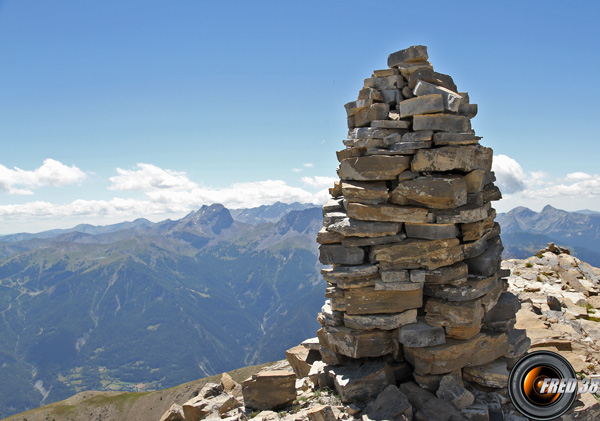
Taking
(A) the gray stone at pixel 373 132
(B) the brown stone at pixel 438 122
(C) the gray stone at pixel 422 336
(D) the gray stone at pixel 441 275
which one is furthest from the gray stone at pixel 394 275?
(B) the brown stone at pixel 438 122

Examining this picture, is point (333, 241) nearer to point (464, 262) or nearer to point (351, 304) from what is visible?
point (351, 304)

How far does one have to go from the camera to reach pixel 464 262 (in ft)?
55.1

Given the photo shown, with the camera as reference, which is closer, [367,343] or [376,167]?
[376,167]

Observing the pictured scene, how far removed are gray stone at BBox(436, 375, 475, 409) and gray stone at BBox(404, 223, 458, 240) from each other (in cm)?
564

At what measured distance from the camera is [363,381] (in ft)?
49.6

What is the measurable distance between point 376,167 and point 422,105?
10.6ft

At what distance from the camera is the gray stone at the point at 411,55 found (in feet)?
54.2

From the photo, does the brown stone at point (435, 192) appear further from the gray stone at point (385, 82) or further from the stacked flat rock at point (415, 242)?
the gray stone at point (385, 82)

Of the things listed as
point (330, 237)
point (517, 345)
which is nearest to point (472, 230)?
point (517, 345)

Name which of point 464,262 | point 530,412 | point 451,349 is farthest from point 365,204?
point 530,412

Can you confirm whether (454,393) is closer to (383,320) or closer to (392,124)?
(383,320)

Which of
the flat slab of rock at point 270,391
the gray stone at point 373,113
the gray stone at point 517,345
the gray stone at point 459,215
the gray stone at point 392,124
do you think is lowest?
the flat slab of rock at point 270,391

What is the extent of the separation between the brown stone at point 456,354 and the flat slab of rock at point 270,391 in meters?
5.27

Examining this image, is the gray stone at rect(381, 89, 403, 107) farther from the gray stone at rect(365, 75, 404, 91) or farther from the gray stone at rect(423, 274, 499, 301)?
the gray stone at rect(423, 274, 499, 301)
